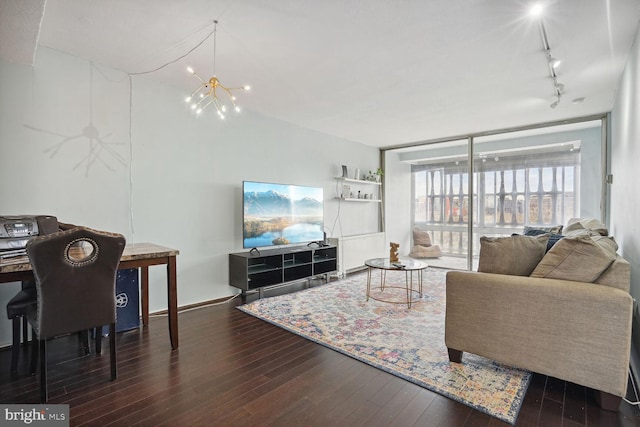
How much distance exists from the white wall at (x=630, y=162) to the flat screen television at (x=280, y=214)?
3485 mm

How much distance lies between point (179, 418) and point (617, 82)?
190 inches

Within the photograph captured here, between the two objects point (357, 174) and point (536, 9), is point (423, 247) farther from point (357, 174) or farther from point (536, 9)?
point (536, 9)

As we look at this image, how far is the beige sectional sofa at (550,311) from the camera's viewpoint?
5.69 feet

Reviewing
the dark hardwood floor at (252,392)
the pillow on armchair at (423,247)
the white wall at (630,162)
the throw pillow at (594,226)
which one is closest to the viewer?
the dark hardwood floor at (252,392)

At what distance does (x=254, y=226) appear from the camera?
13.4 ft

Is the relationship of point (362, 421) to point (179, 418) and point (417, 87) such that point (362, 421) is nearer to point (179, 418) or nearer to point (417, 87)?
point (179, 418)

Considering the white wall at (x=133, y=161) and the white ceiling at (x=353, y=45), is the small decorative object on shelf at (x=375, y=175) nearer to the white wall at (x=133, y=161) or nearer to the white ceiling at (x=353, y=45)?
the white wall at (x=133, y=161)

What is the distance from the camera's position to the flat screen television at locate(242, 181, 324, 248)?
13.3 feet

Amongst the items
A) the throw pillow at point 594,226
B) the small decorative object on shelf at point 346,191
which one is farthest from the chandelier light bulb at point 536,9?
the small decorative object on shelf at point 346,191

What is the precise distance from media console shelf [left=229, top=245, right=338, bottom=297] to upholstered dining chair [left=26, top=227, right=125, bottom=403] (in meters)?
1.79

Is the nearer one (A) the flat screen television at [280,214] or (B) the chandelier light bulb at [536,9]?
(B) the chandelier light bulb at [536,9]

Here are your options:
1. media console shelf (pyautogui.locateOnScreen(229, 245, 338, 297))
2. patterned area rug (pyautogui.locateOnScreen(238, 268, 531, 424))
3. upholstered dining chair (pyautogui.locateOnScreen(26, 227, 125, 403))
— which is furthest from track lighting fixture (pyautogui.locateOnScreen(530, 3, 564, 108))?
media console shelf (pyautogui.locateOnScreen(229, 245, 338, 297))

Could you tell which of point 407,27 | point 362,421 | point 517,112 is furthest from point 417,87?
point 362,421

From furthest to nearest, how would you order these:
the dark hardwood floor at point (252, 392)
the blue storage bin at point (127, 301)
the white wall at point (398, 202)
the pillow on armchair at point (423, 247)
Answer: the white wall at point (398, 202), the pillow on armchair at point (423, 247), the blue storage bin at point (127, 301), the dark hardwood floor at point (252, 392)
